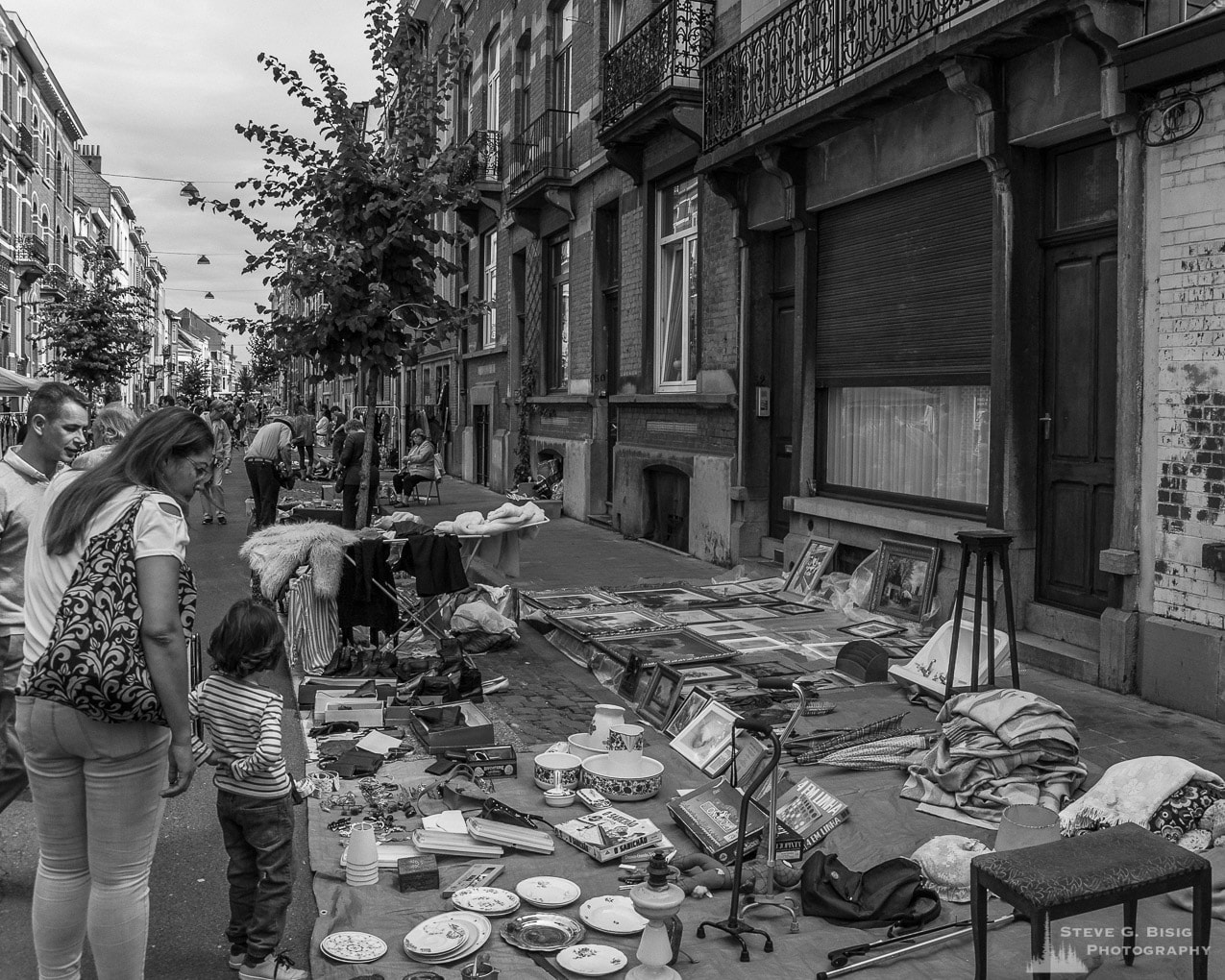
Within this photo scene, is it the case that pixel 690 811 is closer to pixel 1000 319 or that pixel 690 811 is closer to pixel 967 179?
pixel 1000 319

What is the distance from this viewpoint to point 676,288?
14992 mm

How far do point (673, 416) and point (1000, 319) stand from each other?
251 inches

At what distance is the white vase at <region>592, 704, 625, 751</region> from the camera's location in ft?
19.9

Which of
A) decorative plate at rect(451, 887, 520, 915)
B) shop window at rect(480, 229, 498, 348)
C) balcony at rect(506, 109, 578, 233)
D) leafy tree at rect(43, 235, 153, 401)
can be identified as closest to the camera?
decorative plate at rect(451, 887, 520, 915)

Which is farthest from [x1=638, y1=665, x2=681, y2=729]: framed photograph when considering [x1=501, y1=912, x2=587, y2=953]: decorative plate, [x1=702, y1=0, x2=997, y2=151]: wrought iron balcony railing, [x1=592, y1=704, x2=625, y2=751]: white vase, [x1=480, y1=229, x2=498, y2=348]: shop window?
[x1=480, y1=229, x2=498, y2=348]: shop window

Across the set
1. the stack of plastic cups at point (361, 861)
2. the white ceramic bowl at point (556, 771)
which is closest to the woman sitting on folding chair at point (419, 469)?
the white ceramic bowl at point (556, 771)

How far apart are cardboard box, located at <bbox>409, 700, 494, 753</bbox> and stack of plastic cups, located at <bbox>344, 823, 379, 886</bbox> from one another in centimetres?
150

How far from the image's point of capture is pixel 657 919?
3555 millimetres

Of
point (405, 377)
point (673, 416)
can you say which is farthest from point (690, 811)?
point (405, 377)

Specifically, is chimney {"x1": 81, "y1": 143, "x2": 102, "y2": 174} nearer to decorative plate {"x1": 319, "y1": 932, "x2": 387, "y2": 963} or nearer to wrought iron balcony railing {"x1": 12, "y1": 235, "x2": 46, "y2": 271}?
wrought iron balcony railing {"x1": 12, "y1": 235, "x2": 46, "y2": 271}

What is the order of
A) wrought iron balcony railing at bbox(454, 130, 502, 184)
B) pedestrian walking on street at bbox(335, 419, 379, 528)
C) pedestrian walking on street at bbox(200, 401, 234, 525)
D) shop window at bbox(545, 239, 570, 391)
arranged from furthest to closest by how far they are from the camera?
wrought iron balcony railing at bbox(454, 130, 502, 184) < shop window at bbox(545, 239, 570, 391) < pedestrian walking on street at bbox(200, 401, 234, 525) < pedestrian walking on street at bbox(335, 419, 379, 528)

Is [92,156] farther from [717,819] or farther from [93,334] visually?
[717,819]

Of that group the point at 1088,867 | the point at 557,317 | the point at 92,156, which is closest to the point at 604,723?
the point at 1088,867

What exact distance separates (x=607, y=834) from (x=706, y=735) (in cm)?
137
